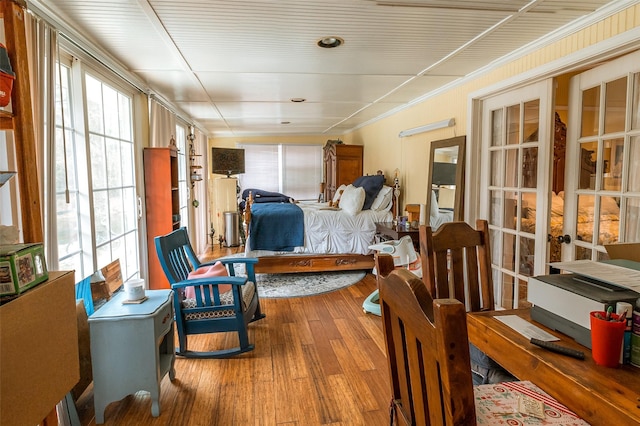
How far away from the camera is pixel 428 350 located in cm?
72

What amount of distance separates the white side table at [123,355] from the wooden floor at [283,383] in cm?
16

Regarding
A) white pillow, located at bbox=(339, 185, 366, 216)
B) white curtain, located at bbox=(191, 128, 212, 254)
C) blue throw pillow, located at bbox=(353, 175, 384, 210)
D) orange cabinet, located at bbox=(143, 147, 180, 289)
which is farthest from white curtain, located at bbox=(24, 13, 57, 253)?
white curtain, located at bbox=(191, 128, 212, 254)

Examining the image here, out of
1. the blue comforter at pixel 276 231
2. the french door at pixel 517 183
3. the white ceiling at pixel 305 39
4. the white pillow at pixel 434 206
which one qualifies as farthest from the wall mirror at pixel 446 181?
the blue comforter at pixel 276 231

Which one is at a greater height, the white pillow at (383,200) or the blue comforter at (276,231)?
the white pillow at (383,200)

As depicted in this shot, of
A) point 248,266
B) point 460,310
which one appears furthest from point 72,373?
point 248,266

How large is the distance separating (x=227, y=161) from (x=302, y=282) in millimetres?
3352

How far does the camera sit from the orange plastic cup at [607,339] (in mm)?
986

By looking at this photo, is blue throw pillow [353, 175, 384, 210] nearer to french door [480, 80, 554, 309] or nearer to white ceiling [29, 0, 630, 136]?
white ceiling [29, 0, 630, 136]

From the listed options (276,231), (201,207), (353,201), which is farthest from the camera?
(201,207)

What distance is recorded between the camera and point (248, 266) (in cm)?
319

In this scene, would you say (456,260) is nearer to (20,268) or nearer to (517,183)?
(517,183)

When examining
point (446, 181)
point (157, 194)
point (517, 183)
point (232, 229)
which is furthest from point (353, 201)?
point (232, 229)

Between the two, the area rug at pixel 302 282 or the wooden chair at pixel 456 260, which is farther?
the area rug at pixel 302 282

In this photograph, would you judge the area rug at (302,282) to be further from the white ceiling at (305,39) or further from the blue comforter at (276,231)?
→ the white ceiling at (305,39)
